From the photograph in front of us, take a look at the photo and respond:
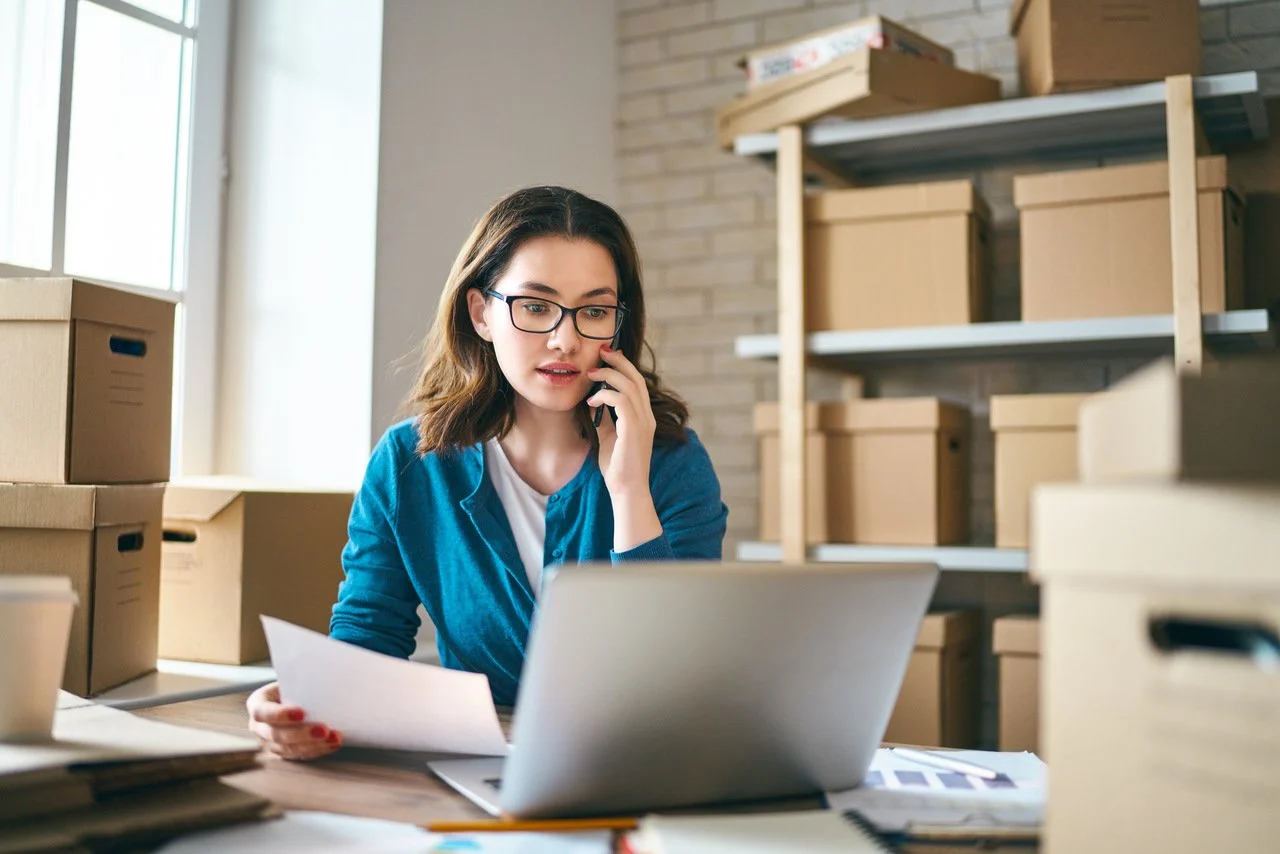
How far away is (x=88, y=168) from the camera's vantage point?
2.21 m

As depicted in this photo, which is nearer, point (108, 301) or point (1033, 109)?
point (108, 301)

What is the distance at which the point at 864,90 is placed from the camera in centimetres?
219

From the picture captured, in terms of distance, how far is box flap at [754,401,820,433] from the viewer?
2.36 metres

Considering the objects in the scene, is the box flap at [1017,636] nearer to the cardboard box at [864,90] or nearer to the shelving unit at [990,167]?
the shelving unit at [990,167]

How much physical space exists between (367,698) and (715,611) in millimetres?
352

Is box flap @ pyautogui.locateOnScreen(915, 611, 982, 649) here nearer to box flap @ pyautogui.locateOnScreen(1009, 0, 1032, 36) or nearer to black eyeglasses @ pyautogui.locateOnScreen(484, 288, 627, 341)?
black eyeglasses @ pyautogui.locateOnScreen(484, 288, 627, 341)

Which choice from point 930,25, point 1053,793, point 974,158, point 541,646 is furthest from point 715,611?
point 930,25

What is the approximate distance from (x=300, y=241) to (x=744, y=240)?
1.10 m

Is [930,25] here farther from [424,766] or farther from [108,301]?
[424,766]

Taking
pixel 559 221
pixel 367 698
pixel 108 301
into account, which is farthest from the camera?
pixel 108 301

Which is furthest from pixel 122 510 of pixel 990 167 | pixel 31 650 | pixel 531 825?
pixel 990 167

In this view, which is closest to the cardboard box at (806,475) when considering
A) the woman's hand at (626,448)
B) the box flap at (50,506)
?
the woman's hand at (626,448)

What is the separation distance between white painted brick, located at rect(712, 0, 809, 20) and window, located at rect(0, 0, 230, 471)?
1224 mm

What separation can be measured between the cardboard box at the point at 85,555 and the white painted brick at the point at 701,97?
5.95 ft
